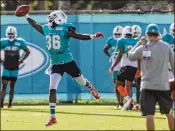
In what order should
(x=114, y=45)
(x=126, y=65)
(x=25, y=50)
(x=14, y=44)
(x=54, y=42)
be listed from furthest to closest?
(x=114, y=45) < (x=25, y=50) < (x=14, y=44) < (x=126, y=65) < (x=54, y=42)

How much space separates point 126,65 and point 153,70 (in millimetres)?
6407

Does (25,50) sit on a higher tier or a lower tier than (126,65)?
higher

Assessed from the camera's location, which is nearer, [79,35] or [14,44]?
[79,35]

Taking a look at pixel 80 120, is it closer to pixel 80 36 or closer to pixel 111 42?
pixel 80 36

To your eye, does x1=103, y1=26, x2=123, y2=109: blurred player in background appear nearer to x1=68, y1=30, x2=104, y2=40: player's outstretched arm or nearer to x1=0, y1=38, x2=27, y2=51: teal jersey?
x1=0, y1=38, x2=27, y2=51: teal jersey

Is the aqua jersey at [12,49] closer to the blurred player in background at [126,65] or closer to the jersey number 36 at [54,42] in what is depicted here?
the blurred player in background at [126,65]

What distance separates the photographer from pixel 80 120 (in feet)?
46.9

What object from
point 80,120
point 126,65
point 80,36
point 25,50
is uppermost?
point 80,36

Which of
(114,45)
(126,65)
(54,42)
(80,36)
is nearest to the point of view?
(80,36)

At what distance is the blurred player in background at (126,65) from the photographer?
55.3 feet

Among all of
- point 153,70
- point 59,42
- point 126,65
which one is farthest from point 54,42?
point 126,65

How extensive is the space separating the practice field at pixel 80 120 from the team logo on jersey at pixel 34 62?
2.87m

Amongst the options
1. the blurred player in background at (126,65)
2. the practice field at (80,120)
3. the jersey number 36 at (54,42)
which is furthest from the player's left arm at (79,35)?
the blurred player in background at (126,65)

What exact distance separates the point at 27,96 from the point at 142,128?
834 cm
